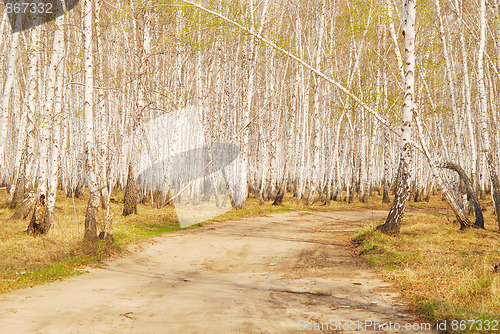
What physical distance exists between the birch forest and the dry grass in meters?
0.91

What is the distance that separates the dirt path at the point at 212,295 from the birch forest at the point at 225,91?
6.47 ft

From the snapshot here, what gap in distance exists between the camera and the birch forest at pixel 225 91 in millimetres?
10930

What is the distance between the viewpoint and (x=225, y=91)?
82.3 feet

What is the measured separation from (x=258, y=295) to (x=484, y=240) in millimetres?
7497

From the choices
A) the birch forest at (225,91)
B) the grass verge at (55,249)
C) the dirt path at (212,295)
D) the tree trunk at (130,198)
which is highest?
the birch forest at (225,91)

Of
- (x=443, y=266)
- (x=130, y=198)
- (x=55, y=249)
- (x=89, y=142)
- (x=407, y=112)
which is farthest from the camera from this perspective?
(x=130, y=198)

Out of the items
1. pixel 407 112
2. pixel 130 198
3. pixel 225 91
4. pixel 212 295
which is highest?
pixel 225 91

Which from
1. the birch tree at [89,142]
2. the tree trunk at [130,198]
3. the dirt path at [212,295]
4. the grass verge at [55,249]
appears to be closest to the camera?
the dirt path at [212,295]

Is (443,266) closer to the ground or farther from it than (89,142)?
closer to the ground

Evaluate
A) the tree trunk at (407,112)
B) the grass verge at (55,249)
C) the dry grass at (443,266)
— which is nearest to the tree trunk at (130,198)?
the grass verge at (55,249)

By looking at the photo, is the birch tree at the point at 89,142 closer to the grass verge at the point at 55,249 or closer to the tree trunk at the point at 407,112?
the grass verge at the point at 55,249

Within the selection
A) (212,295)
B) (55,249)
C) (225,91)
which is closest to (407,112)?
Result: (212,295)

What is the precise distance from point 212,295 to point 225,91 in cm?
1975

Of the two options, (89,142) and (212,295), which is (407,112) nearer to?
(212,295)
